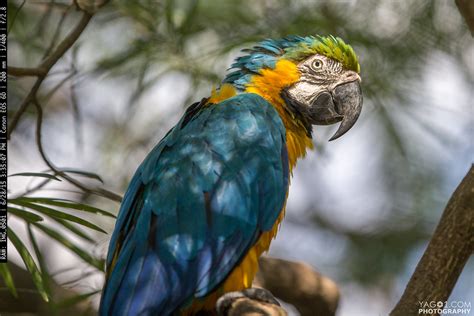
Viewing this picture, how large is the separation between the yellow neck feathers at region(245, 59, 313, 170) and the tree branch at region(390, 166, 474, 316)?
608 mm

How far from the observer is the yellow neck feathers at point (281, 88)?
105 inches

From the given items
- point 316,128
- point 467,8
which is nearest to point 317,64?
point 467,8

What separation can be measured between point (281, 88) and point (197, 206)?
0.62 metres

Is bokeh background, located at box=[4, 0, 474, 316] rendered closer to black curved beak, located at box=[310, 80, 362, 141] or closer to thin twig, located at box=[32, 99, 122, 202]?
thin twig, located at box=[32, 99, 122, 202]

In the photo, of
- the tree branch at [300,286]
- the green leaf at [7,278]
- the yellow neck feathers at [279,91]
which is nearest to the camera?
the green leaf at [7,278]

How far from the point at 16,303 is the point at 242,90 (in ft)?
4.05

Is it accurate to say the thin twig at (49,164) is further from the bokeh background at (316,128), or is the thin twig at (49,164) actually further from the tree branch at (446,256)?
the tree branch at (446,256)

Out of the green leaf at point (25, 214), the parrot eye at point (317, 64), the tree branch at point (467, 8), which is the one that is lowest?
the green leaf at point (25, 214)

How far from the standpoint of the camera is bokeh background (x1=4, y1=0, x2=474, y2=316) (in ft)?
11.4

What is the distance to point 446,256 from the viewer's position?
2.22m

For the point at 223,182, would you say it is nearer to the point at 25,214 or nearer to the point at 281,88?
the point at 281,88

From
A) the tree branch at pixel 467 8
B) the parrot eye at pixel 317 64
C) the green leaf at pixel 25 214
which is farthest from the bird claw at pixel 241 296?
the tree branch at pixel 467 8

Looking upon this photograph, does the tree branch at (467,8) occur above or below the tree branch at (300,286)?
above

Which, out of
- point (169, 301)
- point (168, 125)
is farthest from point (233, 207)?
point (168, 125)
